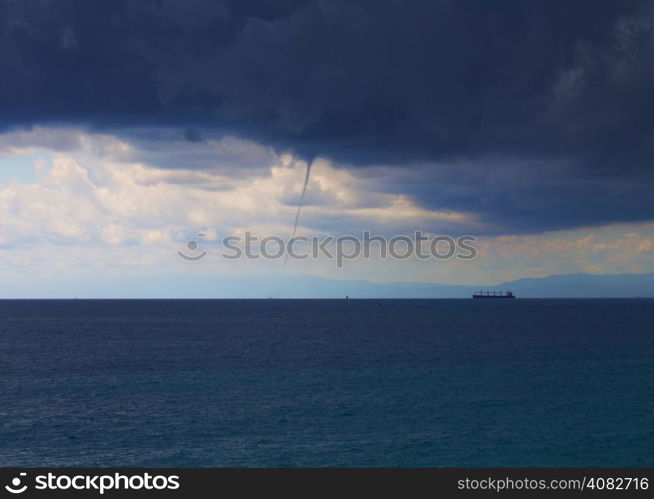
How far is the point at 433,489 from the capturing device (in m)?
35.7

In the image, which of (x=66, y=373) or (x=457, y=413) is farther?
(x=66, y=373)

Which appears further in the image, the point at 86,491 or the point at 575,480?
the point at 575,480

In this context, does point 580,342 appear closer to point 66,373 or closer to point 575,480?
point 66,373

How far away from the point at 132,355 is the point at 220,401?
61.4 metres

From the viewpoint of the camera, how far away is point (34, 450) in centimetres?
5875

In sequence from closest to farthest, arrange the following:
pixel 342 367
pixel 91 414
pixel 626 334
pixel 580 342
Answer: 1. pixel 91 414
2. pixel 342 367
3. pixel 580 342
4. pixel 626 334

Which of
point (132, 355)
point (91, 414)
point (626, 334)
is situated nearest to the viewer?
point (91, 414)

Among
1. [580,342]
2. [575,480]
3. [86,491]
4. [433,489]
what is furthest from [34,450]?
[580,342]

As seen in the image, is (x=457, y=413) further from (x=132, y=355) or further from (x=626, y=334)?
(x=626, y=334)

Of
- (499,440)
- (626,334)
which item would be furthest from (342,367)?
(626,334)

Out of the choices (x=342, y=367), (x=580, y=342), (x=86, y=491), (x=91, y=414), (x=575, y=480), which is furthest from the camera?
(x=580, y=342)

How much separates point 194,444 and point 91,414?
18.9 meters

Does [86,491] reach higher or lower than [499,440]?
higher

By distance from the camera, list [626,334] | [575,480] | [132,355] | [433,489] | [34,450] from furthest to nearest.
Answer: [626,334] → [132,355] → [34,450] → [575,480] → [433,489]
